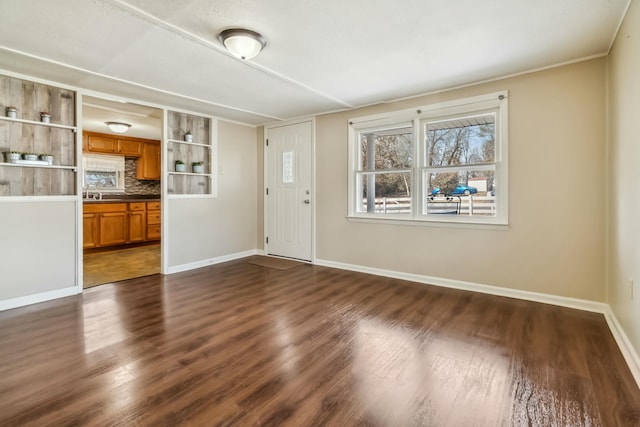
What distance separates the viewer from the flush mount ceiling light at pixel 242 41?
7.77ft

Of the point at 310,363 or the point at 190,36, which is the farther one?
the point at 190,36

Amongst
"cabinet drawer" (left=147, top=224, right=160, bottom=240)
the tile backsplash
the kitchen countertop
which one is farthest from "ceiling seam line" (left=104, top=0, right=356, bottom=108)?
the tile backsplash

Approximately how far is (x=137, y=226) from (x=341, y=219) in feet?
14.2

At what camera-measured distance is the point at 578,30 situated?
7.97 feet

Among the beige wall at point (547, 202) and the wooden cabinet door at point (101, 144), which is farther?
the wooden cabinet door at point (101, 144)

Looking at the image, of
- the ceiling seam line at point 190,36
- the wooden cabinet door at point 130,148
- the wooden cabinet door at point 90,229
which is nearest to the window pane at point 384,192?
the ceiling seam line at point 190,36

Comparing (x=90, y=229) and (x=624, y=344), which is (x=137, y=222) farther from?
(x=624, y=344)

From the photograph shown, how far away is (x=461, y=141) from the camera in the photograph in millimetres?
3740

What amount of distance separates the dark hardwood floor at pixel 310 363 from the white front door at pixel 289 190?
1.83 meters

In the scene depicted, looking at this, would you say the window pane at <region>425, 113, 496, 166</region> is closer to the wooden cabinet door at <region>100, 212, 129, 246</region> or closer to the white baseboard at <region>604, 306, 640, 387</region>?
the white baseboard at <region>604, 306, 640, 387</region>

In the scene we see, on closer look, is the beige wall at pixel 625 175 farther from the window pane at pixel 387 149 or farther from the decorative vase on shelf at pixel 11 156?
the decorative vase on shelf at pixel 11 156

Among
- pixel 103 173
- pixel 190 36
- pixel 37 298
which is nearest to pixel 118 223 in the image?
pixel 103 173

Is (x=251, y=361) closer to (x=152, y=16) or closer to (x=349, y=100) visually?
(x=152, y=16)

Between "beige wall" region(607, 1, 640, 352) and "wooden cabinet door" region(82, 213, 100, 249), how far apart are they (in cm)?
704
